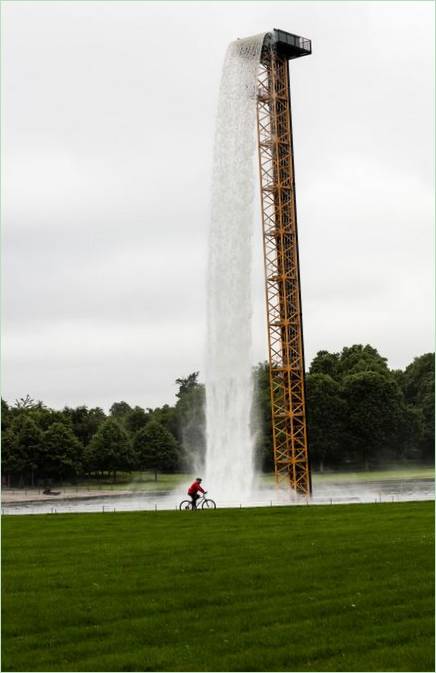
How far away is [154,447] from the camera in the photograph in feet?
308

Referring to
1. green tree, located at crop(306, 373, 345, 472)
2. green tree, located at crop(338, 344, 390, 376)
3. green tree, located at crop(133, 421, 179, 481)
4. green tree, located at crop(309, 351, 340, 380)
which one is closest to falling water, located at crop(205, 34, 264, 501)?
green tree, located at crop(133, 421, 179, 481)

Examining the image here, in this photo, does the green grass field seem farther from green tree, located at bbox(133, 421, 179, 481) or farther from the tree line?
green tree, located at bbox(133, 421, 179, 481)

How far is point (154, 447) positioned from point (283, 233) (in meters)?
44.3

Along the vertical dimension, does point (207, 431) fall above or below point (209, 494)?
above

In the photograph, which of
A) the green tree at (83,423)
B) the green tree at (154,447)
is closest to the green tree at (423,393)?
the green tree at (154,447)

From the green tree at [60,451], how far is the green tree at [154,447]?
7226 millimetres

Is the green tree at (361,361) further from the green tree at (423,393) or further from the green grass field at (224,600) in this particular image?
the green grass field at (224,600)

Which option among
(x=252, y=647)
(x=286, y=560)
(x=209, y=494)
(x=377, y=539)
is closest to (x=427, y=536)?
(x=377, y=539)

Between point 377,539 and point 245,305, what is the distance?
33.5m

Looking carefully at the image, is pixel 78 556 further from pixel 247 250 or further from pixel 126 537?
pixel 247 250

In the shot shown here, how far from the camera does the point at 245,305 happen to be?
5453 cm

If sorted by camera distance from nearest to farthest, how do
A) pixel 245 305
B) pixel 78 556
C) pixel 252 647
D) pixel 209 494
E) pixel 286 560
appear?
pixel 252 647 < pixel 286 560 < pixel 78 556 < pixel 209 494 < pixel 245 305

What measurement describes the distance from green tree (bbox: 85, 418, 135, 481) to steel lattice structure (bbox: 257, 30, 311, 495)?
37.5m

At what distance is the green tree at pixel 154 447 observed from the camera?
9388 centimetres
